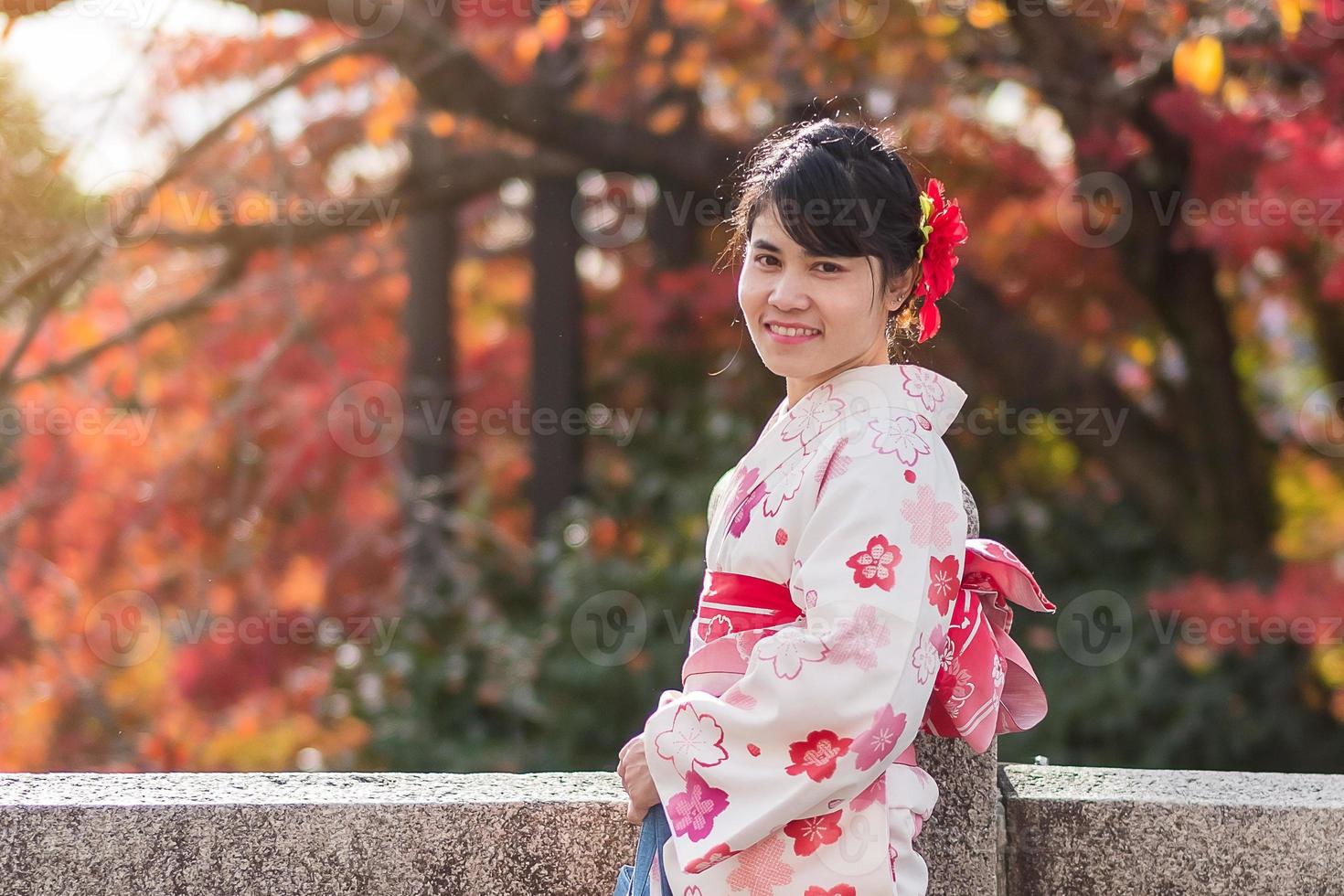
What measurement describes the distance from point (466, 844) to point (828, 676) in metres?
0.69

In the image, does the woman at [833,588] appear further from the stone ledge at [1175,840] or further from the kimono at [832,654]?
the stone ledge at [1175,840]

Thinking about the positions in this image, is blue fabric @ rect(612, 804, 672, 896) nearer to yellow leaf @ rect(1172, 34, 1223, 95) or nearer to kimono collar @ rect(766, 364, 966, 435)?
kimono collar @ rect(766, 364, 966, 435)

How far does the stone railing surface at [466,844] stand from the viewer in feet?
5.96

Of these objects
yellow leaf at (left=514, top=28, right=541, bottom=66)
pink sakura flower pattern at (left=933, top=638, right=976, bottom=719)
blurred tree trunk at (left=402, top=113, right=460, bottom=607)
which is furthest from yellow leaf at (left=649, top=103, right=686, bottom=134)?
pink sakura flower pattern at (left=933, top=638, right=976, bottom=719)

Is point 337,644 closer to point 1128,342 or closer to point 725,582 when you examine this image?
point 1128,342

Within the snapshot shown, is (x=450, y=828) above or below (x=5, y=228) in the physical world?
below

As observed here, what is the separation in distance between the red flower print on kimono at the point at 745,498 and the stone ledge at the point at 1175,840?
0.65 meters

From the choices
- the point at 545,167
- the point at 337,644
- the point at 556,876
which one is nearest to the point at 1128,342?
the point at 545,167

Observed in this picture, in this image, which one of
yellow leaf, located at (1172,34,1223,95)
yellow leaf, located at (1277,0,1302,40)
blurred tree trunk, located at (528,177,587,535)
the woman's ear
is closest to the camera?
the woman's ear

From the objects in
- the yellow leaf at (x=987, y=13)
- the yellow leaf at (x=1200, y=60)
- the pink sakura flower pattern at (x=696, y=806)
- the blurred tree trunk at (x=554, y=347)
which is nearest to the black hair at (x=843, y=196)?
the pink sakura flower pattern at (x=696, y=806)

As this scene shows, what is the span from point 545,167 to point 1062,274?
2013 mm

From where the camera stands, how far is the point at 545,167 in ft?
17.5

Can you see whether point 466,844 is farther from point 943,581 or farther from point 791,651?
point 943,581

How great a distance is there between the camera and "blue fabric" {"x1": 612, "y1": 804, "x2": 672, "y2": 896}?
1563 mm
